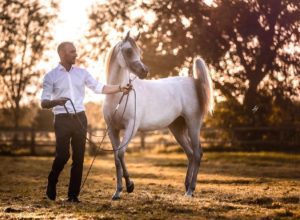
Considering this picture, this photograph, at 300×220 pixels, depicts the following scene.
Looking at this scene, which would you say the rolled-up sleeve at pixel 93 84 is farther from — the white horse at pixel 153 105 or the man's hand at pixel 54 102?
the white horse at pixel 153 105

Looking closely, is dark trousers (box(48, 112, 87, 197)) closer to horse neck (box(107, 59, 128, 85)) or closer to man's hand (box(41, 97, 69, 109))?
man's hand (box(41, 97, 69, 109))

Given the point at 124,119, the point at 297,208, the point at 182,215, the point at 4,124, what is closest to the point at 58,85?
the point at 124,119

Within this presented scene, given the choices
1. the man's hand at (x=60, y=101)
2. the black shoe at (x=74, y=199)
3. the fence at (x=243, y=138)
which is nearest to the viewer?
the man's hand at (x=60, y=101)

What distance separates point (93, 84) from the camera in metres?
8.52

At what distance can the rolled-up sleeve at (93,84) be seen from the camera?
848 cm

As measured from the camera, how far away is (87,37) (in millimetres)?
29188

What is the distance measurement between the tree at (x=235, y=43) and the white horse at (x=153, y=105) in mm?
14652

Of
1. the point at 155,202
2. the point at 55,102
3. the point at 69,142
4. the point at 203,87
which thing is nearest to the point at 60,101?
the point at 55,102

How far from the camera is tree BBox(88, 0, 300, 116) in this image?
25.6m

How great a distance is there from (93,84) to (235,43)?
1870cm

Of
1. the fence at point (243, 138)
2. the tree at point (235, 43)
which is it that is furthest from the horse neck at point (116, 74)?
the tree at point (235, 43)

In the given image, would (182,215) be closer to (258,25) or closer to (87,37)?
(258,25)

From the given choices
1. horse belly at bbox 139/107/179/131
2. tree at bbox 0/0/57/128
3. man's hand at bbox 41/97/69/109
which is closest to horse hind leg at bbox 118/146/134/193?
horse belly at bbox 139/107/179/131

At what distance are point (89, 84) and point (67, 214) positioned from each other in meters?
2.14
